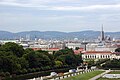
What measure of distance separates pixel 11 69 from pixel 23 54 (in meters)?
9.47

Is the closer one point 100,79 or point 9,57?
point 100,79

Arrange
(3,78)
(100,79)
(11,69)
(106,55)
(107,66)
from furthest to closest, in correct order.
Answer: (106,55) < (107,66) < (11,69) < (100,79) < (3,78)

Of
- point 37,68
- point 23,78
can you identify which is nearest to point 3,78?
point 23,78

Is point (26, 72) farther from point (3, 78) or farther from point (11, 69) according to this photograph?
point (3, 78)

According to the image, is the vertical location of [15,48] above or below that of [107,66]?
above

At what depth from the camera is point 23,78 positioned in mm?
36656

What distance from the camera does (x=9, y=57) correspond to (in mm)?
38562

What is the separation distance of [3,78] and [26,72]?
7975 mm

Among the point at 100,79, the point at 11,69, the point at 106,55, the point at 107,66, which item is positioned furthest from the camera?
the point at 106,55

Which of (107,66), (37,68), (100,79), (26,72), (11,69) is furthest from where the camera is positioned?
(107,66)

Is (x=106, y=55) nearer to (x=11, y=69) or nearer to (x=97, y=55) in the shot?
(x=97, y=55)

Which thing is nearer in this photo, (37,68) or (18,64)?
(18,64)

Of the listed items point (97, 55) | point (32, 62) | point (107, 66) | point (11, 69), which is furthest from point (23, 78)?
point (97, 55)

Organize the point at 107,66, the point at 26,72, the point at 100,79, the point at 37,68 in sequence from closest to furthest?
the point at 100,79 → the point at 26,72 → the point at 37,68 → the point at 107,66
